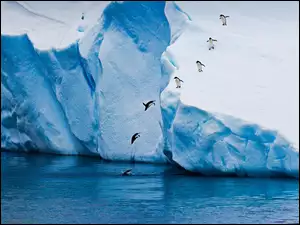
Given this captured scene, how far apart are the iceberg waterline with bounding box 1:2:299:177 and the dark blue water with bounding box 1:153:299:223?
1.84ft

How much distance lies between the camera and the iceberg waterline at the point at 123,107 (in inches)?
513

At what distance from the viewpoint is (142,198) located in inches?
452

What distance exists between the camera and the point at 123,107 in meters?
18.0

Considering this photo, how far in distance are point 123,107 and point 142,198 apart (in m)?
6.66

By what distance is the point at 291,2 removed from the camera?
54.0 feet

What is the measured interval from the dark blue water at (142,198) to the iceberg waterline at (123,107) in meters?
0.56

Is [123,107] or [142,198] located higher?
[142,198]

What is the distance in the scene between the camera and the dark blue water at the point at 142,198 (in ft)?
32.1

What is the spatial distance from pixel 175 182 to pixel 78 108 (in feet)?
22.1

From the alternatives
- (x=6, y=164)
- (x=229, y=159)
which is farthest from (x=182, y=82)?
(x=6, y=164)

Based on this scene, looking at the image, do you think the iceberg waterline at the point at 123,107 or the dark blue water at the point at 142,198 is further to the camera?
the iceberg waterline at the point at 123,107

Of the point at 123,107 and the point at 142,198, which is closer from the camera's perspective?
the point at 142,198

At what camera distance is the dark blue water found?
9797 mm

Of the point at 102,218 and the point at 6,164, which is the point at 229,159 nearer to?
the point at 102,218
